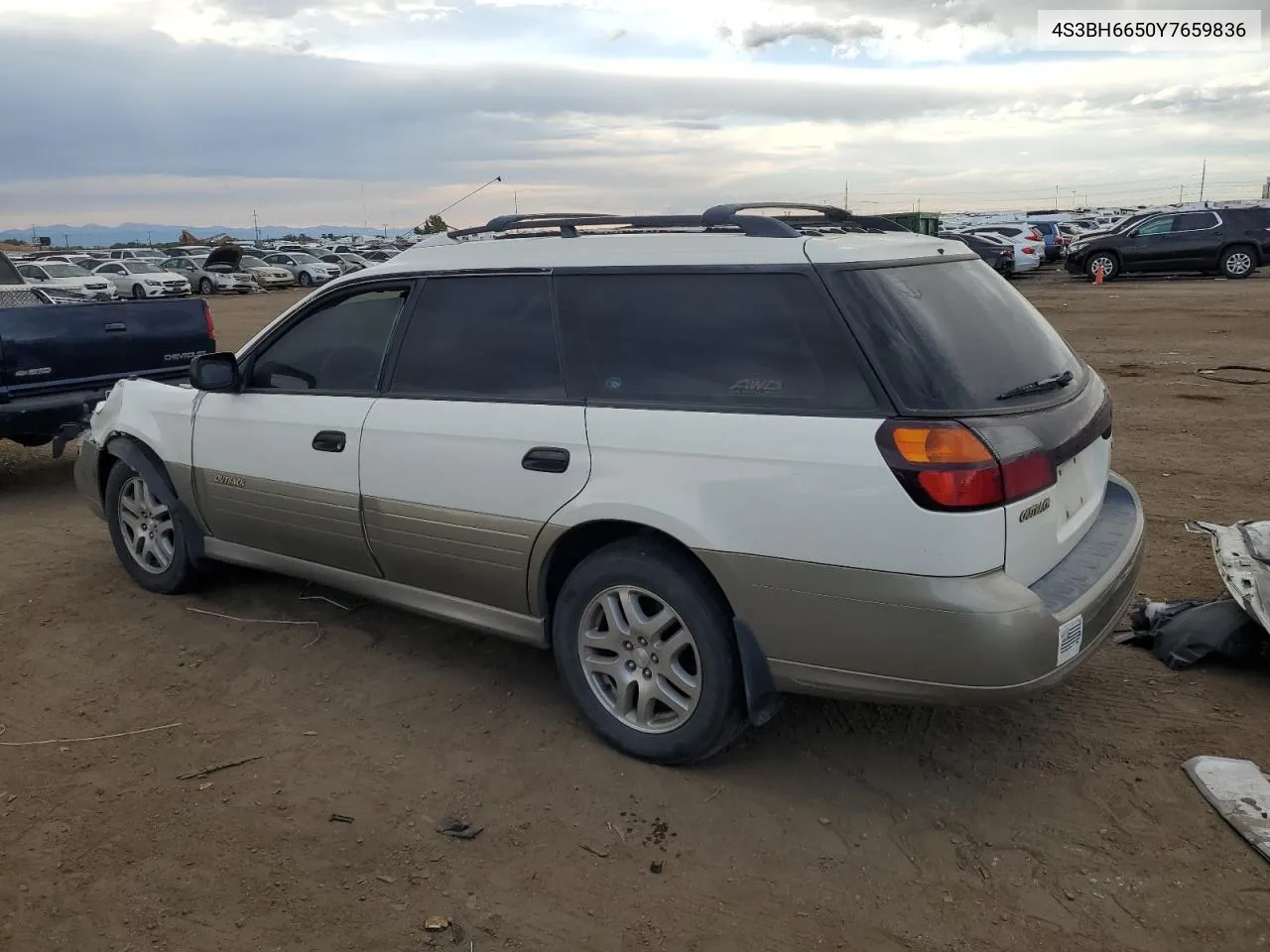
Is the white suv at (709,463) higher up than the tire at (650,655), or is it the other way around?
the white suv at (709,463)

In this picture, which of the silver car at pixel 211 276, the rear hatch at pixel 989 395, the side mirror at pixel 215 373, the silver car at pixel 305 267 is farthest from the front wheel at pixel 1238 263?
the silver car at pixel 211 276

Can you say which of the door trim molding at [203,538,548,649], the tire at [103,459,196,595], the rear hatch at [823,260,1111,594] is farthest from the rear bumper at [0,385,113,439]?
the rear hatch at [823,260,1111,594]

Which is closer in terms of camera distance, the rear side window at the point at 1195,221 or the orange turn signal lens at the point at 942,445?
the orange turn signal lens at the point at 942,445

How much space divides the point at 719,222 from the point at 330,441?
6.04ft

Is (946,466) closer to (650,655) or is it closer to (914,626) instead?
(914,626)

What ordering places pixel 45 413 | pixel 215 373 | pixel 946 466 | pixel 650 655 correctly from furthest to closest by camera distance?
1. pixel 45 413
2. pixel 215 373
3. pixel 650 655
4. pixel 946 466

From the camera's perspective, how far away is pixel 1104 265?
25.4m

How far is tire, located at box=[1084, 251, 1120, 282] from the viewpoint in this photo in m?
25.3

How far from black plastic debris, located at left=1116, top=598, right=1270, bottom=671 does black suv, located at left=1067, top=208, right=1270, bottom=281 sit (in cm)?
2346

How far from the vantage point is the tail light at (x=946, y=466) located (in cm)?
280

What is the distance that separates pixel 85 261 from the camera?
34.9 metres

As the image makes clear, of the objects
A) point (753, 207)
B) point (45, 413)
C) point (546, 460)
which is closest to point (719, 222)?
point (753, 207)

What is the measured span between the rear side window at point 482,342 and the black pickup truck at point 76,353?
14.2ft

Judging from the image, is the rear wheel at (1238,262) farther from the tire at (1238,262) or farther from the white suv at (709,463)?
the white suv at (709,463)
